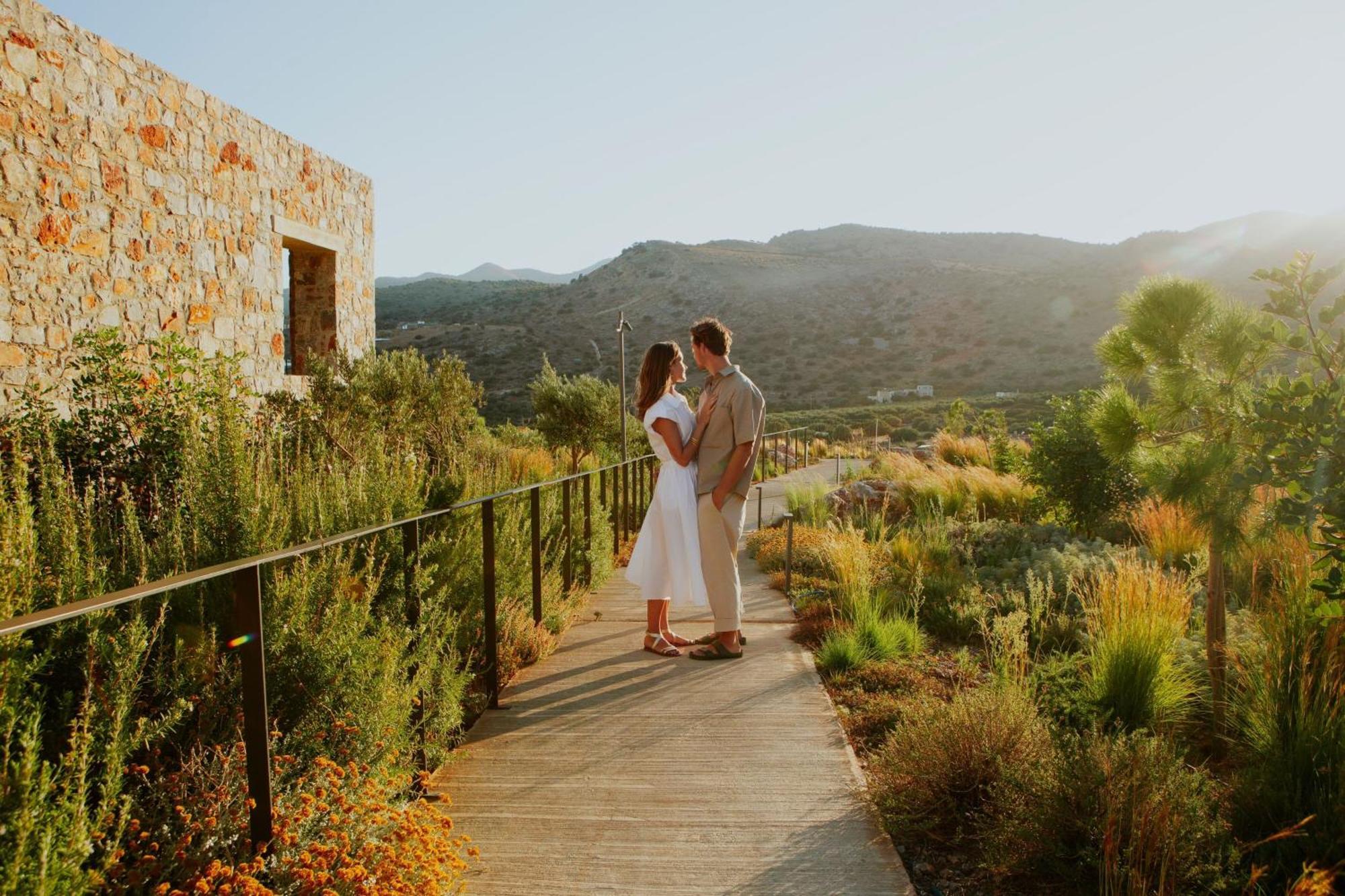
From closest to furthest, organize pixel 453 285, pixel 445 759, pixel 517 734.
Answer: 1. pixel 445 759
2. pixel 517 734
3. pixel 453 285

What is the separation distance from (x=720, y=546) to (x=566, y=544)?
163 centimetres

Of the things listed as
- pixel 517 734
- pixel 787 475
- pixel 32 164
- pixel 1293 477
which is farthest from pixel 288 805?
pixel 787 475

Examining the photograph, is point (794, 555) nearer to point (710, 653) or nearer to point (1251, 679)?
point (710, 653)

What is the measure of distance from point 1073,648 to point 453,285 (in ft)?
230

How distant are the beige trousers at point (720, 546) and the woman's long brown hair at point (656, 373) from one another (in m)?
0.59

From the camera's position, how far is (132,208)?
6457 mm

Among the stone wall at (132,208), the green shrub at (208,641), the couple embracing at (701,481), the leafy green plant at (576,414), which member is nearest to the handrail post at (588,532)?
the green shrub at (208,641)

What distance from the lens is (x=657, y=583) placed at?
478 centimetres

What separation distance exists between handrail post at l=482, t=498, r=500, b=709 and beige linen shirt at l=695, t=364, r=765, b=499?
1198 millimetres

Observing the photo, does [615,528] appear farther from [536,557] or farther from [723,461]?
[723,461]

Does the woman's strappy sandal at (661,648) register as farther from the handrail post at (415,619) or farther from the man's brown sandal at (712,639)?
the handrail post at (415,619)

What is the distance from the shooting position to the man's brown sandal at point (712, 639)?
190 inches

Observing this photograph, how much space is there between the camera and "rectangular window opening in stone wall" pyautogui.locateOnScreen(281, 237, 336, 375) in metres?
9.38

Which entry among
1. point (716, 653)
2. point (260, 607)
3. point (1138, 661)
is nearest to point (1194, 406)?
point (1138, 661)
